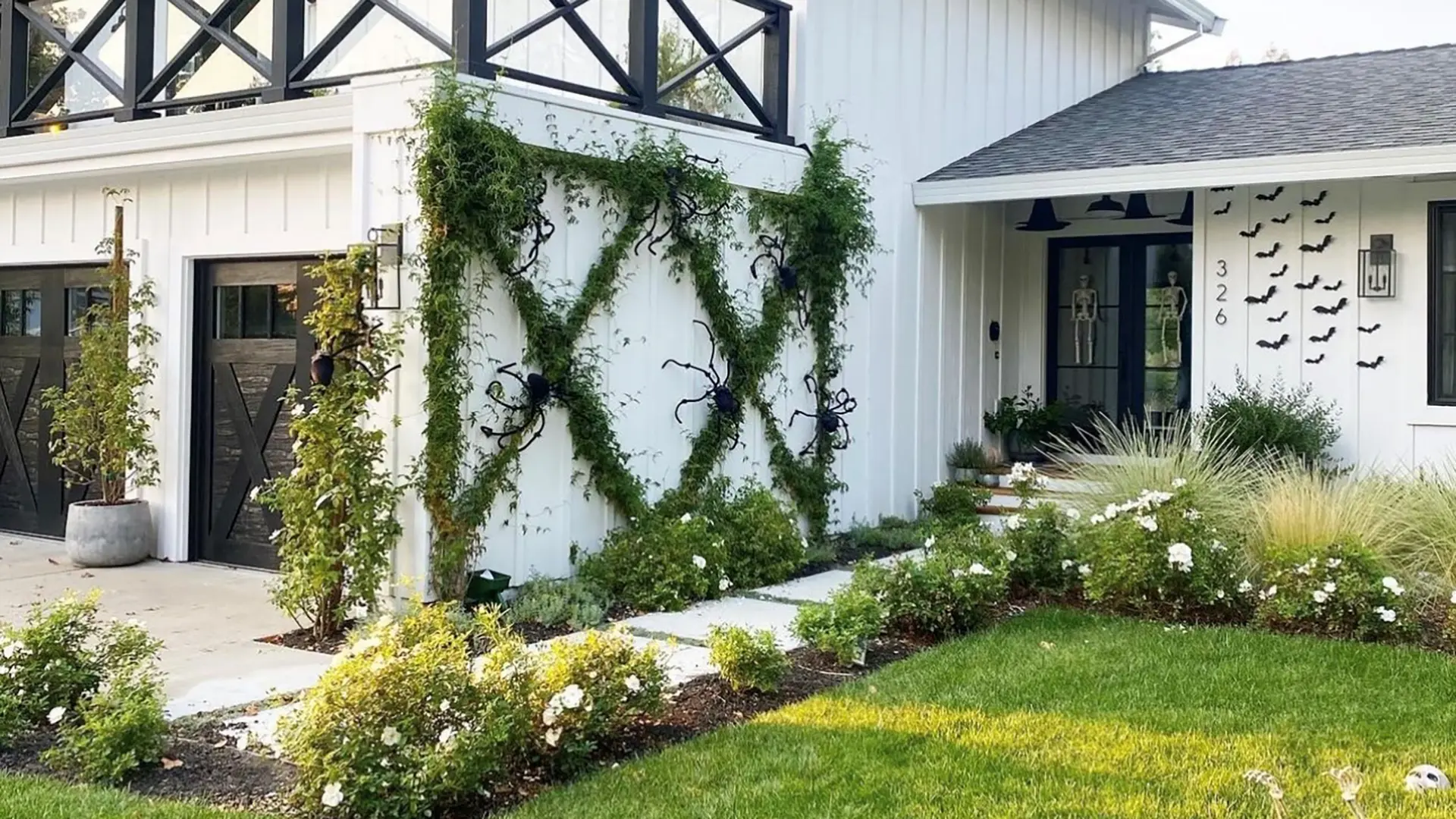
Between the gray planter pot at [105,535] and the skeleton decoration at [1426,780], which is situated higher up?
the gray planter pot at [105,535]

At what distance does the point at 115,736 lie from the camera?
13.2 ft

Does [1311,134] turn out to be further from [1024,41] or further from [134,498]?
[134,498]

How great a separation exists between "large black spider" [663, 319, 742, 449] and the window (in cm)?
459

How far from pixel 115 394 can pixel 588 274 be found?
310cm

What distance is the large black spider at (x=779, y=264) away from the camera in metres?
8.59

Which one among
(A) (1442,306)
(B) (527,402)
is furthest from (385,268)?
(A) (1442,306)

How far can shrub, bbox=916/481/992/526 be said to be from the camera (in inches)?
384

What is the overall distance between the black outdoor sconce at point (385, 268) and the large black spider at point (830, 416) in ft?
10.9

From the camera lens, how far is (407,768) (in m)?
3.69

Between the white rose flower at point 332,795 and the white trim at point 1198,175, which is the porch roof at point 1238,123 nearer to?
the white trim at point 1198,175

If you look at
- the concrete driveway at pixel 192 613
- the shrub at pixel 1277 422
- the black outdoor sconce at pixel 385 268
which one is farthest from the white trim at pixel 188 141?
the shrub at pixel 1277 422

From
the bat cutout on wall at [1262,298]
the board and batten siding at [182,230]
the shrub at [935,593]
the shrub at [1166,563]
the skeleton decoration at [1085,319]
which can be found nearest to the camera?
the shrub at [935,593]

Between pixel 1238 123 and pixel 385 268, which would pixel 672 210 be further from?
pixel 1238 123

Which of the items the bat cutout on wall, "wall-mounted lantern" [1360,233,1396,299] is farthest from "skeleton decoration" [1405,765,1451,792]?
the bat cutout on wall
